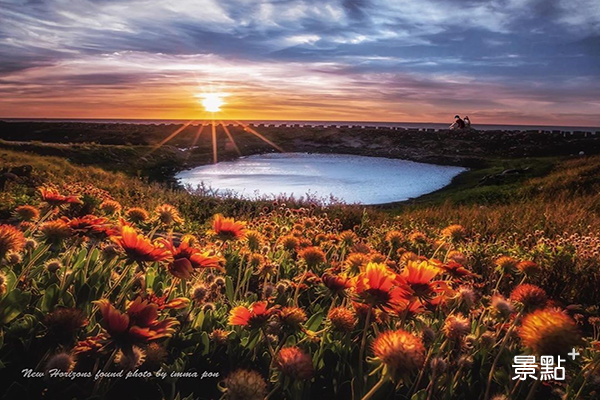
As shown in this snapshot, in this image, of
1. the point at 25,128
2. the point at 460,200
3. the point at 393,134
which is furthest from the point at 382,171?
the point at 25,128

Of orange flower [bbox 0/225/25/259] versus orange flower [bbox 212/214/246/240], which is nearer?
orange flower [bbox 0/225/25/259]

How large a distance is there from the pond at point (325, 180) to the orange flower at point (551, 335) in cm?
1702

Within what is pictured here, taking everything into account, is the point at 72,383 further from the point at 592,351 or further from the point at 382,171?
the point at 382,171

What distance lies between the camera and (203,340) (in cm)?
224

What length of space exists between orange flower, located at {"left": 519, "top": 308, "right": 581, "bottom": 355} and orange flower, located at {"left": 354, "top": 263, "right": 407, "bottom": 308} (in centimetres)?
48

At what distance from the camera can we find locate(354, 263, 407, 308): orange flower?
1.75 metres

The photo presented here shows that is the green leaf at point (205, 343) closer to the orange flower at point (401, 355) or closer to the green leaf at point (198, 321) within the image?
the green leaf at point (198, 321)

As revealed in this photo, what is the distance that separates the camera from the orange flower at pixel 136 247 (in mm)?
1892

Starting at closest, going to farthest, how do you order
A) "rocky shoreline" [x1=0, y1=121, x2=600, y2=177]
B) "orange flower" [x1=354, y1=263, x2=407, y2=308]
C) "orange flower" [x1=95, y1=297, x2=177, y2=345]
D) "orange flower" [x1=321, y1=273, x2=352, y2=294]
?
"orange flower" [x1=95, y1=297, x2=177, y2=345]
"orange flower" [x1=354, y1=263, x2=407, y2=308]
"orange flower" [x1=321, y1=273, x2=352, y2=294]
"rocky shoreline" [x1=0, y1=121, x2=600, y2=177]

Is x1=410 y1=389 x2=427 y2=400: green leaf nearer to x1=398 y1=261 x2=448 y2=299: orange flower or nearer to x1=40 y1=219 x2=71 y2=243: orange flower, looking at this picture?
x1=398 y1=261 x2=448 y2=299: orange flower

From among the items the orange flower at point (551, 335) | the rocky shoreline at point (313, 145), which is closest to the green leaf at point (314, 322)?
the orange flower at point (551, 335)

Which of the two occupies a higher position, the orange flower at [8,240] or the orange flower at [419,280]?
the orange flower at [8,240]

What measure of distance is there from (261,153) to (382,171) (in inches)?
782

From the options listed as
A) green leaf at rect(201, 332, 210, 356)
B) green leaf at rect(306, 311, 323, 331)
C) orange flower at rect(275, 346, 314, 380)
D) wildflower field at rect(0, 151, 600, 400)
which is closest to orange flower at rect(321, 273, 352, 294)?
wildflower field at rect(0, 151, 600, 400)
